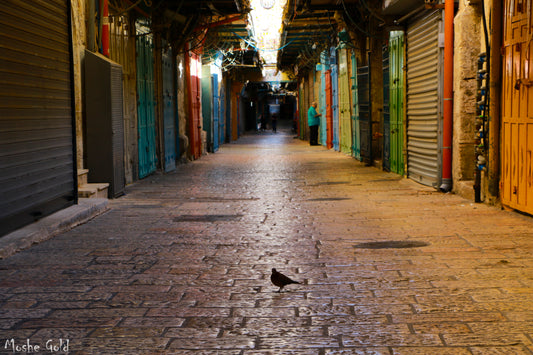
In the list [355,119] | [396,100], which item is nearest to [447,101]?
[396,100]

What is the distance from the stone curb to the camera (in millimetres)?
5516

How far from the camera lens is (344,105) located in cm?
1923

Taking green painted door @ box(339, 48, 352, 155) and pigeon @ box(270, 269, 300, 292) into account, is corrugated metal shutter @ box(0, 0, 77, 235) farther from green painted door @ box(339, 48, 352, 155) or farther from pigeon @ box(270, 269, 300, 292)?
green painted door @ box(339, 48, 352, 155)

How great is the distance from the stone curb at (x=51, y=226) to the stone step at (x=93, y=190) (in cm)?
21

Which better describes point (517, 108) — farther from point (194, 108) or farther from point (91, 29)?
point (194, 108)

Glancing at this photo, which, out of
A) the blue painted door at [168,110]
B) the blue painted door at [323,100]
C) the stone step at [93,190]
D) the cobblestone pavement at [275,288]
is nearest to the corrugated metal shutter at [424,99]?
the cobblestone pavement at [275,288]

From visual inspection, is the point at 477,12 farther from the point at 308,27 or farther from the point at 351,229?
the point at 308,27

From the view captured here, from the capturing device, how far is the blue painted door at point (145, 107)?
12359 millimetres

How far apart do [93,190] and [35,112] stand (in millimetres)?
2159

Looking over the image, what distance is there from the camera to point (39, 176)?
21.7 feet

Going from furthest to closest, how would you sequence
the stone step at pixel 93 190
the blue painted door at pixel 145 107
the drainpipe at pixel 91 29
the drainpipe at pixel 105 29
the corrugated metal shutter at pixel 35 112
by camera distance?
1. the blue painted door at pixel 145 107
2. the drainpipe at pixel 105 29
3. the drainpipe at pixel 91 29
4. the stone step at pixel 93 190
5. the corrugated metal shutter at pixel 35 112

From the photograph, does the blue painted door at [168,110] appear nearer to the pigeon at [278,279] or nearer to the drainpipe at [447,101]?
the drainpipe at [447,101]

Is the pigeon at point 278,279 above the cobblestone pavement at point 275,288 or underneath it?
above
